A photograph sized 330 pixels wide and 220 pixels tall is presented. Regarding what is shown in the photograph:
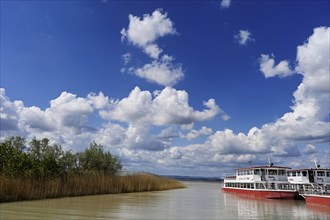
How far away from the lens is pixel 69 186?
3575 centimetres

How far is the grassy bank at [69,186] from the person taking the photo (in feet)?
90.4

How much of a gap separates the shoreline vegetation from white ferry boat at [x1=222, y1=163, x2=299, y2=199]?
1493 centimetres

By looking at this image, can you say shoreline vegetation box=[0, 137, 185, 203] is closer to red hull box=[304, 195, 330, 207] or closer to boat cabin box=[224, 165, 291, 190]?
boat cabin box=[224, 165, 291, 190]

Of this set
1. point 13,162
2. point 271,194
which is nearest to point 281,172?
point 271,194

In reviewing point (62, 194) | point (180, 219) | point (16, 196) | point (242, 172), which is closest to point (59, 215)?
point (180, 219)

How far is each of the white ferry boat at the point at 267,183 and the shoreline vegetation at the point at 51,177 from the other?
14.9 m

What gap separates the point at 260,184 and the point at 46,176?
26836 millimetres

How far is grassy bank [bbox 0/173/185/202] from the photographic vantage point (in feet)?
90.4

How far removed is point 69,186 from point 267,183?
80.9ft

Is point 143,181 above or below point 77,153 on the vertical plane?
below

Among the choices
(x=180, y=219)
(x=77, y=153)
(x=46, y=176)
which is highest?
(x=77, y=153)

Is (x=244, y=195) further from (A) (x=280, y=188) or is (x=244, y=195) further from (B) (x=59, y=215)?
(B) (x=59, y=215)

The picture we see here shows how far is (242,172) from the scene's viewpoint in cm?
5259

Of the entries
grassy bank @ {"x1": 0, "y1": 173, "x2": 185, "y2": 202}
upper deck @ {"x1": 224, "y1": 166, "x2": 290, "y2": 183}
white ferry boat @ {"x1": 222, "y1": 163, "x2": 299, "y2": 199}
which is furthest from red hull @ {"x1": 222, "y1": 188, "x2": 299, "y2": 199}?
grassy bank @ {"x1": 0, "y1": 173, "x2": 185, "y2": 202}
